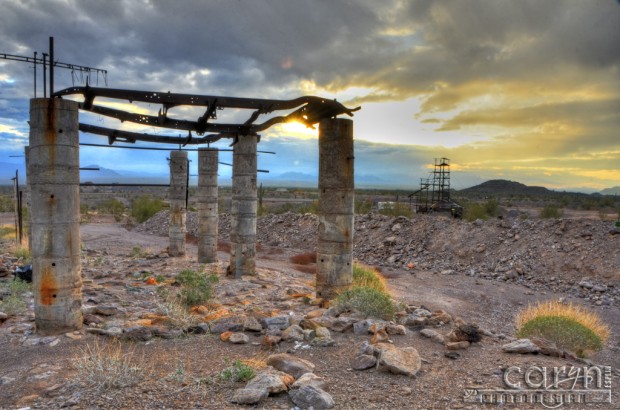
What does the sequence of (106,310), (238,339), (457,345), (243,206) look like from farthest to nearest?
(243,206) → (106,310) → (238,339) → (457,345)

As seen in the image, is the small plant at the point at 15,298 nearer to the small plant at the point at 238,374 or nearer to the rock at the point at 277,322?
the rock at the point at 277,322

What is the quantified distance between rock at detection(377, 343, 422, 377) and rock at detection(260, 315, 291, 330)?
2029 mm

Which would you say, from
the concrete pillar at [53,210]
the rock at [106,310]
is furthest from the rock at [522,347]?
the rock at [106,310]

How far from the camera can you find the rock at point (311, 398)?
5.21 m

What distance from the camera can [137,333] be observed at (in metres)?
7.82

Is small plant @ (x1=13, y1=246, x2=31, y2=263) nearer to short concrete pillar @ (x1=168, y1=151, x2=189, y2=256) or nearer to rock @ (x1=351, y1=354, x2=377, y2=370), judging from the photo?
short concrete pillar @ (x1=168, y1=151, x2=189, y2=256)

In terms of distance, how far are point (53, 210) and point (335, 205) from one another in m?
5.66

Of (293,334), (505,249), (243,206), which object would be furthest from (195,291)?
(505,249)

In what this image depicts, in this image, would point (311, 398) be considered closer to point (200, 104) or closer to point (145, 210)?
point (200, 104)

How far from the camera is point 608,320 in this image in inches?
509

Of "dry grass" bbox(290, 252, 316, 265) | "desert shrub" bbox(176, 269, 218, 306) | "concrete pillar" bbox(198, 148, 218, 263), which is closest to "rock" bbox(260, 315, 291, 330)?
"desert shrub" bbox(176, 269, 218, 306)

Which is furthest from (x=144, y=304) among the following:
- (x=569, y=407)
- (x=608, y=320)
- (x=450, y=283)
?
(x=608, y=320)

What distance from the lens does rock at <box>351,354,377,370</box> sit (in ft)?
20.7

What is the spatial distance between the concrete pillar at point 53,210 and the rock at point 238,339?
3138 mm
